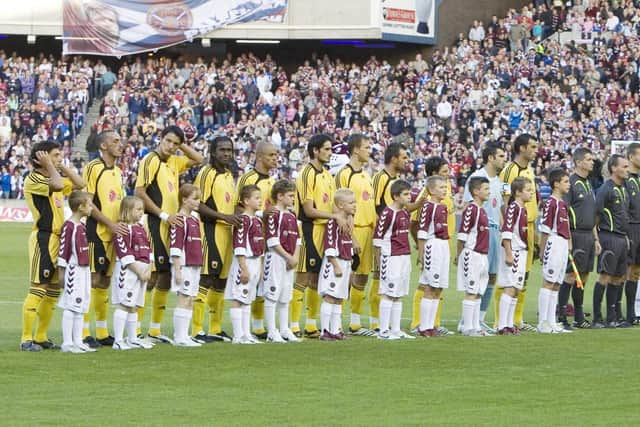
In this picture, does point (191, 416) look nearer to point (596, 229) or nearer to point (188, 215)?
point (188, 215)

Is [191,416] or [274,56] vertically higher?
[274,56]

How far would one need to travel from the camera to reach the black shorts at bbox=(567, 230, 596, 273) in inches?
682

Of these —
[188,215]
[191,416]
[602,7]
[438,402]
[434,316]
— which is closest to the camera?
[191,416]

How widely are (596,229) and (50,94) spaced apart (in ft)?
108

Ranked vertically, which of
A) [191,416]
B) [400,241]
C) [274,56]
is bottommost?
[191,416]

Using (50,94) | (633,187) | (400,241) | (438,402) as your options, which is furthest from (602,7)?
(438,402)


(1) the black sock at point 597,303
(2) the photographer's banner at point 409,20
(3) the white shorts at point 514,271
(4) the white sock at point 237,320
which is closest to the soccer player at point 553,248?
(3) the white shorts at point 514,271

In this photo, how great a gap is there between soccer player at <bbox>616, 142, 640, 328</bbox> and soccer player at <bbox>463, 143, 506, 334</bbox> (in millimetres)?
1663

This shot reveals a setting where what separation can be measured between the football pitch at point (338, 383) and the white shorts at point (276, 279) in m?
0.57

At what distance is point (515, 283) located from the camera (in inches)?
648

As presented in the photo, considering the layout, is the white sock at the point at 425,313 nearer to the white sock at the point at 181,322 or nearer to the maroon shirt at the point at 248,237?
the maroon shirt at the point at 248,237

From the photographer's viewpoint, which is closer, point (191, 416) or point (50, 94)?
point (191, 416)

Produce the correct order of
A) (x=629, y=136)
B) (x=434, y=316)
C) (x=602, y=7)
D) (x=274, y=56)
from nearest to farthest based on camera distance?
(x=434, y=316), (x=629, y=136), (x=602, y=7), (x=274, y=56)

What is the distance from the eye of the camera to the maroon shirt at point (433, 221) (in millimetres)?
15812
